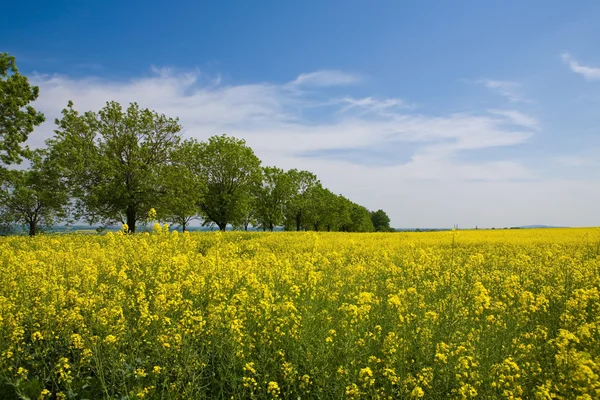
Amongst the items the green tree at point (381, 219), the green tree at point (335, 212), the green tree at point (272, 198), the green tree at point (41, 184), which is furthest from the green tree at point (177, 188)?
the green tree at point (381, 219)

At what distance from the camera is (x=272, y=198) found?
48812 millimetres

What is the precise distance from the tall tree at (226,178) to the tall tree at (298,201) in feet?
44.6

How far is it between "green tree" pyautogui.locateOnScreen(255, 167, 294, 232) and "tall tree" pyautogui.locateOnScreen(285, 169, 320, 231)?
1598mm

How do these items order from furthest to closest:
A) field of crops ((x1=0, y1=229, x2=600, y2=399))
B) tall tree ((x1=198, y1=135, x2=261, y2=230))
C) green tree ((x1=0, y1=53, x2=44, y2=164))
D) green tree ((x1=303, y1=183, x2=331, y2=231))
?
green tree ((x1=303, y1=183, x2=331, y2=231)), tall tree ((x1=198, y1=135, x2=261, y2=230)), green tree ((x1=0, y1=53, x2=44, y2=164)), field of crops ((x1=0, y1=229, x2=600, y2=399))

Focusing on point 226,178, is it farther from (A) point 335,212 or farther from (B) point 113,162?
(A) point 335,212

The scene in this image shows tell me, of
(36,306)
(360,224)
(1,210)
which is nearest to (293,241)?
(36,306)

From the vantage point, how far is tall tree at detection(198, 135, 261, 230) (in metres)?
35.1

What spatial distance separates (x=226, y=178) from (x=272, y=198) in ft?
42.4

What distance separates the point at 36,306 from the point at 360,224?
77.3 metres

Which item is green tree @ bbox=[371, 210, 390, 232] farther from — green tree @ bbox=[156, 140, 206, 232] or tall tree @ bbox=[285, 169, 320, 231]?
green tree @ bbox=[156, 140, 206, 232]

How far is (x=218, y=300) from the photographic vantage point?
578 cm

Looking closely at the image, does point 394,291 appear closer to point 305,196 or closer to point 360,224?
point 305,196

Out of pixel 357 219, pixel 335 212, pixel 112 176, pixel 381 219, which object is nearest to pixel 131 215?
pixel 112 176

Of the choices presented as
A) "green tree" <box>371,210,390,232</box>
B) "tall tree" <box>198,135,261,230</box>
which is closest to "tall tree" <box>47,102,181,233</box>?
"tall tree" <box>198,135,261,230</box>
